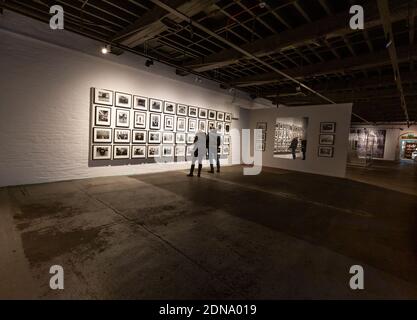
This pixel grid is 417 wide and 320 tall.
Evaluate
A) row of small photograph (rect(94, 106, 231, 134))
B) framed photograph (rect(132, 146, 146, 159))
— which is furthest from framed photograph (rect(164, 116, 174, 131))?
framed photograph (rect(132, 146, 146, 159))

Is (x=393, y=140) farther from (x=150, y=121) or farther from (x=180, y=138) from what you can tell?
(x=150, y=121)

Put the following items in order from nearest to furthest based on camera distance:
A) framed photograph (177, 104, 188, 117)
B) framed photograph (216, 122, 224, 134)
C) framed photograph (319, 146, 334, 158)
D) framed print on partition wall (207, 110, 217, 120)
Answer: framed photograph (177, 104, 188, 117) → framed photograph (319, 146, 334, 158) → framed print on partition wall (207, 110, 217, 120) → framed photograph (216, 122, 224, 134)

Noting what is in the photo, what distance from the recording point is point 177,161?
8.05 metres

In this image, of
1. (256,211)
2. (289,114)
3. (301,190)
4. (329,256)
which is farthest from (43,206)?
(289,114)

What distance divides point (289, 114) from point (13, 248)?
10007mm

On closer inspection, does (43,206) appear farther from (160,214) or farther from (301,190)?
(301,190)

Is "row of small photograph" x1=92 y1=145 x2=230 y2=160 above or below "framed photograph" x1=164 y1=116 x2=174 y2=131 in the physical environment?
below

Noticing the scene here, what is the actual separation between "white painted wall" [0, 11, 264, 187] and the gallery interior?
3 cm

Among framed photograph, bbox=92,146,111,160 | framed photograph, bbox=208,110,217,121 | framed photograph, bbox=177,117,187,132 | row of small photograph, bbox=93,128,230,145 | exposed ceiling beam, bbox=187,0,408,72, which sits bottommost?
framed photograph, bbox=92,146,111,160

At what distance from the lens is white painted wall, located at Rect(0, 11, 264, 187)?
14.9ft

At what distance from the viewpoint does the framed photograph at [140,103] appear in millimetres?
6570

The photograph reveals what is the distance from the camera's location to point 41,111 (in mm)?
4949

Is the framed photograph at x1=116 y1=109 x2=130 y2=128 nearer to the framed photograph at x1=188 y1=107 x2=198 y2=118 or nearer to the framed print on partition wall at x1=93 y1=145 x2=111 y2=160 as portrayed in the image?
the framed print on partition wall at x1=93 y1=145 x2=111 y2=160

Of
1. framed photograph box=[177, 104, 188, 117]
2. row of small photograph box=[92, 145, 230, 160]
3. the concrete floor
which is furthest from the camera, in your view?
framed photograph box=[177, 104, 188, 117]
